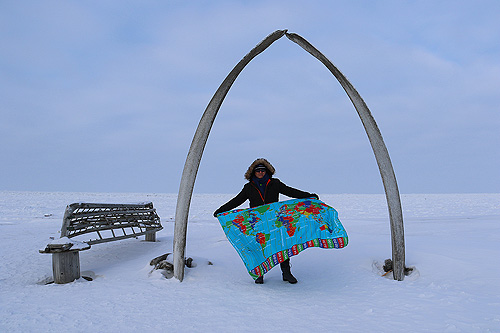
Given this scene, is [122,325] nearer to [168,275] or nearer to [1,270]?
[168,275]

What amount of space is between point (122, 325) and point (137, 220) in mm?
5026

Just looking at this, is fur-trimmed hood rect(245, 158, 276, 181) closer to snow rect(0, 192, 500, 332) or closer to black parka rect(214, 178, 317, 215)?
black parka rect(214, 178, 317, 215)

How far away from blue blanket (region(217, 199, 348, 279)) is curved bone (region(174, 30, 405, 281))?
0.65 meters

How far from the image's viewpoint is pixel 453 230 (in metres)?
9.51

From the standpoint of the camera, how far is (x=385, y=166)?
5.35m

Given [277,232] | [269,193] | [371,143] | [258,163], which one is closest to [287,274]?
[277,232]

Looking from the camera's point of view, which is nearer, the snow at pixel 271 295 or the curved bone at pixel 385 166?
the snow at pixel 271 295

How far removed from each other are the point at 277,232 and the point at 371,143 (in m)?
1.84

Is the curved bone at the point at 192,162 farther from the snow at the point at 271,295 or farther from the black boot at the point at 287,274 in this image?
the black boot at the point at 287,274

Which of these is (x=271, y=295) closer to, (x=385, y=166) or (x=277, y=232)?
(x=277, y=232)

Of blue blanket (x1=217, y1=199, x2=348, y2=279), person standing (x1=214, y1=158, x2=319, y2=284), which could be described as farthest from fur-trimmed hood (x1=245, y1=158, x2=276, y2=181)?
blue blanket (x1=217, y1=199, x2=348, y2=279)

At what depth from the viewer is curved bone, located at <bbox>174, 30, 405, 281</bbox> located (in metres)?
A: 5.26

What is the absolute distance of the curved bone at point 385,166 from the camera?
5.26m

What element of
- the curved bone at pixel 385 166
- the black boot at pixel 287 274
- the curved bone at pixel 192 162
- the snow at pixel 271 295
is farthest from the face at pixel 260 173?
the curved bone at pixel 385 166
